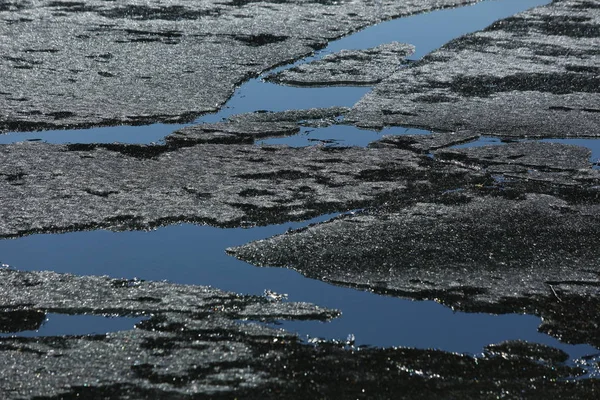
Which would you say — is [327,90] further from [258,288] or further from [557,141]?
[258,288]

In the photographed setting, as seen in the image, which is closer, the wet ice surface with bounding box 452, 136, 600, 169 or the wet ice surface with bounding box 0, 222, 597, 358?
the wet ice surface with bounding box 0, 222, 597, 358

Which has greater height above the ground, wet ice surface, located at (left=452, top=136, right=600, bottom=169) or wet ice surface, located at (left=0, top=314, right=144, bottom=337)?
wet ice surface, located at (left=452, top=136, right=600, bottom=169)

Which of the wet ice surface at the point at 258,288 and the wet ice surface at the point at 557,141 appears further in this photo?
the wet ice surface at the point at 557,141

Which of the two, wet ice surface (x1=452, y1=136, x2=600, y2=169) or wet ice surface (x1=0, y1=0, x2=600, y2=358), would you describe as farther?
wet ice surface (x1=452, y1=136, x2=600, y2=169)

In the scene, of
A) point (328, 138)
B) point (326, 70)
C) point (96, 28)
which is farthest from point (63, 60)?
point (328, 138)

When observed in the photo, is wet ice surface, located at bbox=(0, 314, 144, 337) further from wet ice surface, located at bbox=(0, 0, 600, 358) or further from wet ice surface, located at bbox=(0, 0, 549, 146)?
wet ice surface, located at bbox=(0, 0, 549, 146)

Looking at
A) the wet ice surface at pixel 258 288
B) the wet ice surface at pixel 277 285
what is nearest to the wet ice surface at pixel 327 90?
the wet ice surface at pixel 258 288

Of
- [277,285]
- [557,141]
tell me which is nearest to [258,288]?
[277,285]

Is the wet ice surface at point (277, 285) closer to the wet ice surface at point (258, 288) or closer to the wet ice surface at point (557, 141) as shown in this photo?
the wet ice surface at point (258, 288)

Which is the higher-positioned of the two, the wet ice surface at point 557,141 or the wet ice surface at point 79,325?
the wet ice surface at point 557,141

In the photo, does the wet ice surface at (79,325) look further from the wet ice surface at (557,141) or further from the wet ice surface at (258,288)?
the wet ice surface at (557,141)

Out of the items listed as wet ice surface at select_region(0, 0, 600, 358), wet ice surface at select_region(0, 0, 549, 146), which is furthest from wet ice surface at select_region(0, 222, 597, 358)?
wet ice surface at select_region(0, 0, 549, 146)

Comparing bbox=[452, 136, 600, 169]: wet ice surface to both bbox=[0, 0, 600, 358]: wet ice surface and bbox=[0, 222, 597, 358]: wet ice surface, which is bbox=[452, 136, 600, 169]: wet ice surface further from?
bbox=[0, 222, 597, 358]: wet ice surface

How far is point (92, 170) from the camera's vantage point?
10.2ft
